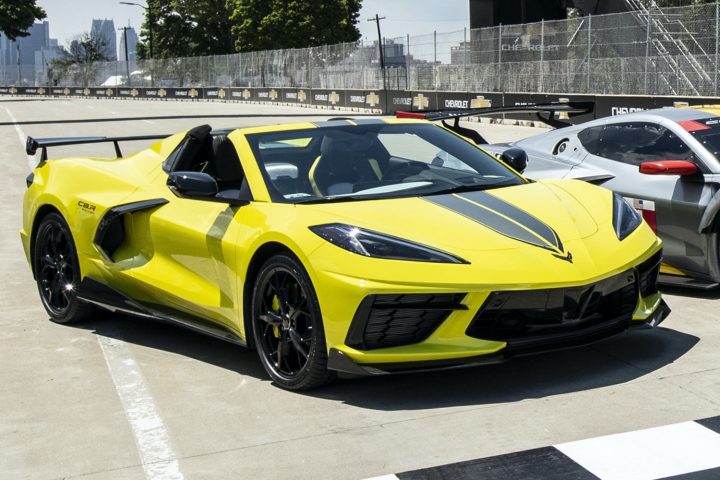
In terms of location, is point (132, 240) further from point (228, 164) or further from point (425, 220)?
point (425, 220)

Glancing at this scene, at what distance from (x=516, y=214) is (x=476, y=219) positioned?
0.25m

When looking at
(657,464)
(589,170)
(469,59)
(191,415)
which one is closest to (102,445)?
(191,415)

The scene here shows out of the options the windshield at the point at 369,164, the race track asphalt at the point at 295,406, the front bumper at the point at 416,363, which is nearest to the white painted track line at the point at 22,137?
the race track asphalt at the point at 295,406

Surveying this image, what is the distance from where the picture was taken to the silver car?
6.95 metres

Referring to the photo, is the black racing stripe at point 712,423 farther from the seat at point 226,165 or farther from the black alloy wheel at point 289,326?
the seat at point 226,165

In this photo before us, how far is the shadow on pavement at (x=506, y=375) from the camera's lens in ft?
16.3

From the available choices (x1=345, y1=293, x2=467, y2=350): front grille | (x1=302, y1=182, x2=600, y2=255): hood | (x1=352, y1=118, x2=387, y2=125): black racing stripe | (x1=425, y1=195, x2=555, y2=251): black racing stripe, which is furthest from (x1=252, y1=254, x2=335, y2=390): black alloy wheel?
(x1=352, y1=118, x2=387, y2=125): black racing stripe

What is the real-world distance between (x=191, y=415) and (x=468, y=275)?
143cm

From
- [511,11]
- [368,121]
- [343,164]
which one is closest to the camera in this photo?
[343,164]

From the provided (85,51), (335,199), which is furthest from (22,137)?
(85,51)

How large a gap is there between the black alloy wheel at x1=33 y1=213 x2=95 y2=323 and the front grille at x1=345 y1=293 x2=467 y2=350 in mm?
2678

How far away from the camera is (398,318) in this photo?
4730 millimetres

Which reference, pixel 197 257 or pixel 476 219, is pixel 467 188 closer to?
pixel 476 219

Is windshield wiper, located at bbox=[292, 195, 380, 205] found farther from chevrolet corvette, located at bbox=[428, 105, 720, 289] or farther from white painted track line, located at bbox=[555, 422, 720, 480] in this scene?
white painted track line, located at bbox=[555, 422, 720, 480]
